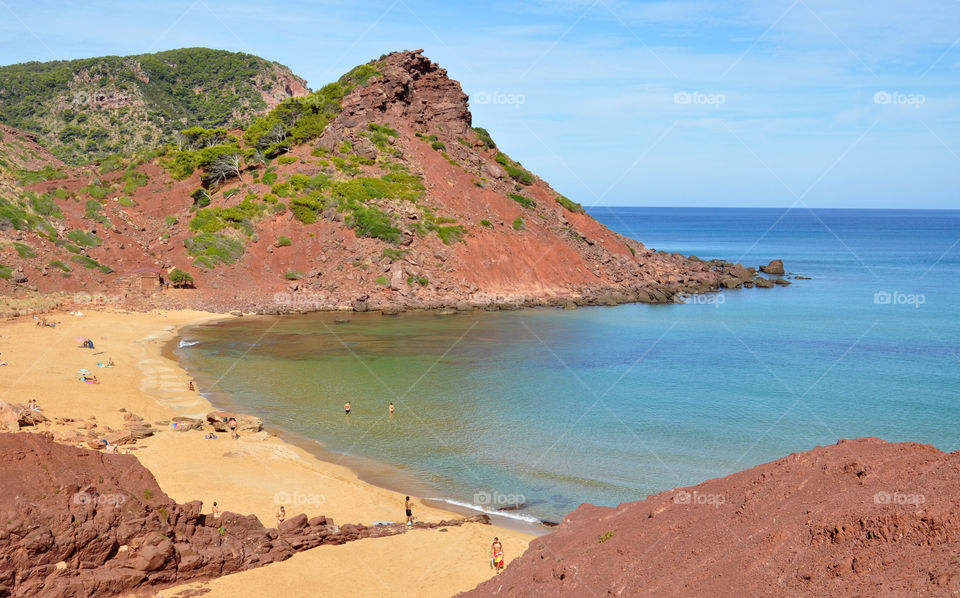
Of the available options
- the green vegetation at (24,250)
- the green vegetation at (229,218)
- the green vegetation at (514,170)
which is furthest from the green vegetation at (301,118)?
the green vegetation at (24,250)

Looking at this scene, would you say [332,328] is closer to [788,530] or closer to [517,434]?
[517,434]

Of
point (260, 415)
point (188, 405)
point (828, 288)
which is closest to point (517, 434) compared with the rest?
point (260, 415)

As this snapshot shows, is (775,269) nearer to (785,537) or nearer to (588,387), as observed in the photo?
(588,387)

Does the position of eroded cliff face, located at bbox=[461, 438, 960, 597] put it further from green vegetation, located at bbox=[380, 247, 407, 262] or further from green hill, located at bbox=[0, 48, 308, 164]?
green hill, located at bbox=[0, 48, 308, 164]

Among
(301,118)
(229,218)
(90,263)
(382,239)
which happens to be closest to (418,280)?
(382,239)

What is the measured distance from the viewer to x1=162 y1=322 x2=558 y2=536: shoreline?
22.8m

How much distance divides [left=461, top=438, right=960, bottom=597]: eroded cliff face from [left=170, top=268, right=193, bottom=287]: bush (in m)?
58.2

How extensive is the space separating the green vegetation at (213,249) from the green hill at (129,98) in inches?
2249

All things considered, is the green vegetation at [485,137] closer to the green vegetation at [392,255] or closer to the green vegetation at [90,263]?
the green vegetation at [392,255]

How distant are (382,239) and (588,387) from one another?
3503 centimetres

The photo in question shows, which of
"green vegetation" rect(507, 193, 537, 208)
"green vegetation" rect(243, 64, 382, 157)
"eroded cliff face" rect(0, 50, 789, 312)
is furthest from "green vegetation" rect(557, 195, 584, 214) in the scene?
"green vegetation" rect(243, 64, 382, 157)

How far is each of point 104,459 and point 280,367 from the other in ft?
94.3

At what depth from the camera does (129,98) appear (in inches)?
5007

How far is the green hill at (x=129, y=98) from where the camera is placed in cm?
11869
